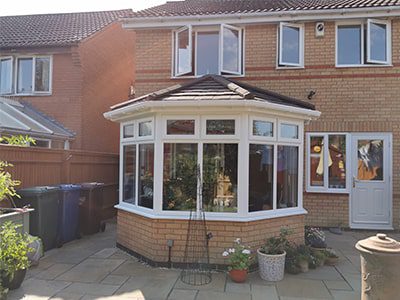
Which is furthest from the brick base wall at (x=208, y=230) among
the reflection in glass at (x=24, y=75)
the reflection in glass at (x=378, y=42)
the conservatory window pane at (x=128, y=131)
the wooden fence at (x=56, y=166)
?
the reflection in glass at (x=24, y=75)

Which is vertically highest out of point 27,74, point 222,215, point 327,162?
point 27,74

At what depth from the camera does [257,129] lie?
561cm

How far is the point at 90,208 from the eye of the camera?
7.69m

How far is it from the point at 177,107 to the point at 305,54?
5018 millimetres

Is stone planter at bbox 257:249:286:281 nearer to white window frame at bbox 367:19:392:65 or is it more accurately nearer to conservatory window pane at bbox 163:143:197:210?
conservatory window pane at bbox 163:143:197:210

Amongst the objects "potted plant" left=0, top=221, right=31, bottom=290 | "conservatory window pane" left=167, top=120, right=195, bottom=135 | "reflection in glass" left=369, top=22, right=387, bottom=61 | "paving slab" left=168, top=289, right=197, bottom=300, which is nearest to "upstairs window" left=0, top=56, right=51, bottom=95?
"conservatory window pane" left=167, top=120, right=195, bottom=135

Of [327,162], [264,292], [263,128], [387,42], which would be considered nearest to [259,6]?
[387,42]

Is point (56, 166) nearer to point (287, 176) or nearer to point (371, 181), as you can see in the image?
point (287, 176)

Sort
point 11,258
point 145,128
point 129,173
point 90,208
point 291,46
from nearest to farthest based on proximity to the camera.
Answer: point 11,258 < point 145,128 < point 129,173 < point 90,208 < point 291,46

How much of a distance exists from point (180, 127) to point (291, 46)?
498cm

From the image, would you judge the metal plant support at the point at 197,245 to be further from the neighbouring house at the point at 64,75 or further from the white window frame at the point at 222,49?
the neighbouring house at the point at 64,75

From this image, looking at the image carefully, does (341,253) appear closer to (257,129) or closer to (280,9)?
(257,129)

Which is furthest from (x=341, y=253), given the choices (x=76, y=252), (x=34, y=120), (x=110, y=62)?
(x=110, y=62)

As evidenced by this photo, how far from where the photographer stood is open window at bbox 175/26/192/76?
9.23 m
